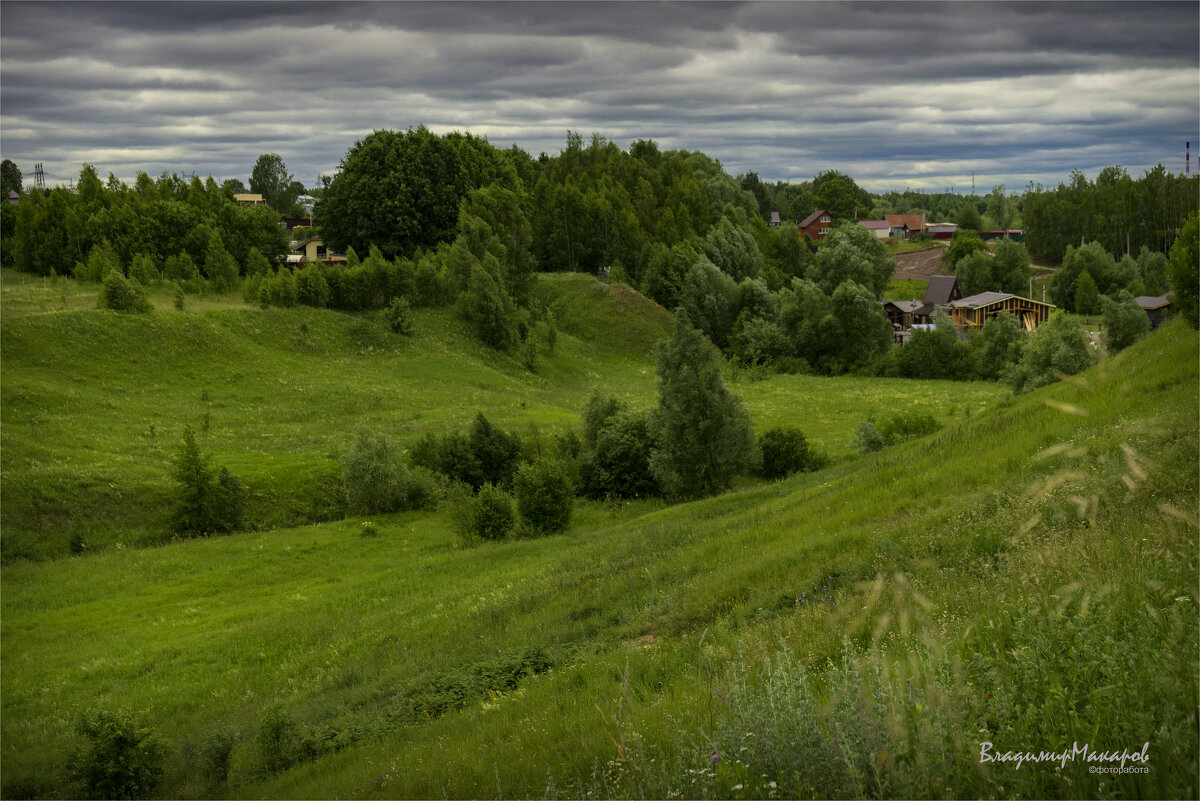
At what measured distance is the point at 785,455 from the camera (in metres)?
36.8

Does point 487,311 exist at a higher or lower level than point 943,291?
lower

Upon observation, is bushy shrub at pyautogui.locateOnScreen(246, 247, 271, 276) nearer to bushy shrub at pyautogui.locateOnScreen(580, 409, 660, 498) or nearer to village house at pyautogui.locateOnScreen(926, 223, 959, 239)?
bushy shrub at pyautogui.locateOnScreen(580, 409, 660, 498)

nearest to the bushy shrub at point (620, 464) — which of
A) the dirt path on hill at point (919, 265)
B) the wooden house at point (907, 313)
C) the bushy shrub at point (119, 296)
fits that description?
the bushy shrub at point (119, 296)

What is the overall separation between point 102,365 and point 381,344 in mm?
19016

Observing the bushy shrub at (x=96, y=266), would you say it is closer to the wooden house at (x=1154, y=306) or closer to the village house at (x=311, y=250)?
the village house at (x=311, y=250)

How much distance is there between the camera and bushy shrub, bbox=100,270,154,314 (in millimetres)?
48750

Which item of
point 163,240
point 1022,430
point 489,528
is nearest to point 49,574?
point 489,528

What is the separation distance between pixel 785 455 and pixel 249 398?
94.8 feet

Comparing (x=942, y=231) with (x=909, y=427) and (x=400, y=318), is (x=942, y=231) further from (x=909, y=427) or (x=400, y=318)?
(x=909, y=427)

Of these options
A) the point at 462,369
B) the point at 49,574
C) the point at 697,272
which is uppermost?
the point at 697,272

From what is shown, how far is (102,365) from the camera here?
4384 centimetres

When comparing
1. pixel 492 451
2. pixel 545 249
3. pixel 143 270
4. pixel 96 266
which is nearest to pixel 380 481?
pixel 492 451

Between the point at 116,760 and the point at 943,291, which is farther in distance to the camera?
the point at 943,291

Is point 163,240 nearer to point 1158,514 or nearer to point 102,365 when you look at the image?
point 102,365
